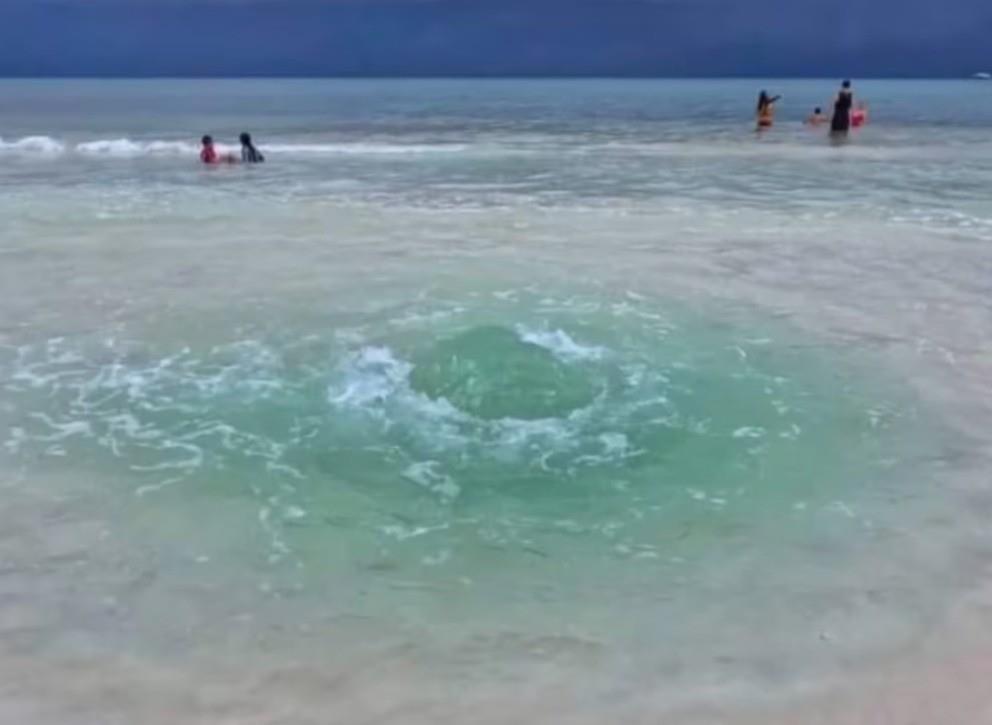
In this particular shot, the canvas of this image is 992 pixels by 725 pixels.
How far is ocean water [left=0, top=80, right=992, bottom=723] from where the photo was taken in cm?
468

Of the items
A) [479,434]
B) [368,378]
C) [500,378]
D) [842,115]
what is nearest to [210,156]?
[368,378]

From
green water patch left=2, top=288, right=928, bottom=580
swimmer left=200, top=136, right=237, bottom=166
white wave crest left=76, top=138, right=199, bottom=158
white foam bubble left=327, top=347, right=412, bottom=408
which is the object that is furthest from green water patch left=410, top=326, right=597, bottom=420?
white wave crest left=76, top=138, right=199, bottom=158

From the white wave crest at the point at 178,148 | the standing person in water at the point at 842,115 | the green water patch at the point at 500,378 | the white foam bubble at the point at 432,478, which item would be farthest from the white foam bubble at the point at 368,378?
the standing person in water at the point at 842,115

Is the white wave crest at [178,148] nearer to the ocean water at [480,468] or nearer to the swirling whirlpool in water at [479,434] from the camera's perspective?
the ocean water at [480,468]

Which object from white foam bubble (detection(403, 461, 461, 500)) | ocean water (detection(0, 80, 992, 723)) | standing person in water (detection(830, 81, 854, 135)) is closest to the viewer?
ocean water (detection(0, 80, 992, 723))

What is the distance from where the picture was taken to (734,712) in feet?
14.2

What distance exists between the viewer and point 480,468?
6840mm

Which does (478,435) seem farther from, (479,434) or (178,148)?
(178,148)

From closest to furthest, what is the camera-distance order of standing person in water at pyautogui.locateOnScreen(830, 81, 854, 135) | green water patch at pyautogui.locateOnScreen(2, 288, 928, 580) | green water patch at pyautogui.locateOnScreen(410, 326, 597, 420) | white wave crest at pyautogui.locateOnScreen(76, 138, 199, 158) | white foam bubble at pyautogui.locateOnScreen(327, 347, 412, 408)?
1. green water patch at pyautogui.locateOnScreen(2, 288, 928, 580)
2. green water patch at pyautogui.locateOnScreen(410, 326, 597, 420)
3. white foam bubble at pyautogui.locateOnScreen(327, 347, 412, 408)
4. white wave crest at pyautogui.locateOnScreen(76, 138, 199, 158)
5. standing person in water at pyautogui.locateOnScreen(830, 81, 854, 135)

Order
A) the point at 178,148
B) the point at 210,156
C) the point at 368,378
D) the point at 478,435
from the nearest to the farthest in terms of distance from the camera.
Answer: the point at 478,435, the point at 368,378, the point at 210,156, the point at 178,148

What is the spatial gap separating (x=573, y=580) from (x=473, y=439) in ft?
6.63

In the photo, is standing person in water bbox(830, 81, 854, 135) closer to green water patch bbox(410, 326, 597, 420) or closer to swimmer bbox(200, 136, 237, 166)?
swimmer bbox(200, 136, 237, 166)

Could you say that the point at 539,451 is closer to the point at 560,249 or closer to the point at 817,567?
the point at 817,567

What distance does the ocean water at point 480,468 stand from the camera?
4684 millimetres
